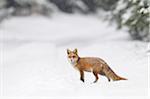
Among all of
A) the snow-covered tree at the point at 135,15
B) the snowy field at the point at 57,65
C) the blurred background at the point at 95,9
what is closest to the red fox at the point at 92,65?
the snowy field at the point at 57,65

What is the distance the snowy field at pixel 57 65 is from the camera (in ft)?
33.8

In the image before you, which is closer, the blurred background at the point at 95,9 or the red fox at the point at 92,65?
the red fox at the point at 92,65

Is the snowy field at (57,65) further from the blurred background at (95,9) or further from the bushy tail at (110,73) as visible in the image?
the blurred background at (95,9)

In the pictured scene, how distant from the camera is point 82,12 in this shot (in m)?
38.2

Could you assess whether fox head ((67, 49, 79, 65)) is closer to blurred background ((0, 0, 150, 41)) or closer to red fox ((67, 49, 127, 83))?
red fox ((67, 49, 127, 83))

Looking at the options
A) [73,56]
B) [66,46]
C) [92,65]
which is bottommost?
[92,65]

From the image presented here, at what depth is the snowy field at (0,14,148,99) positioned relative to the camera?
10.3m

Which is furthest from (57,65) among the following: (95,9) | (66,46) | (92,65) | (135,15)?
(95,9)

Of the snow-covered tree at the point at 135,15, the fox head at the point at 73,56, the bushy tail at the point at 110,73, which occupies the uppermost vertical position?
the snow-covered tree at the point at 135,15

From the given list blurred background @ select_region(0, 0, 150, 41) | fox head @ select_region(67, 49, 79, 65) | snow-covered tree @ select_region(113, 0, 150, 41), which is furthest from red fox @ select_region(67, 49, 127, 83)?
blurred background @ select_region(0, 0, 150, 41)

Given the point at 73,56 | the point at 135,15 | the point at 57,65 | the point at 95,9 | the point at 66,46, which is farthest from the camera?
the point at 95,9

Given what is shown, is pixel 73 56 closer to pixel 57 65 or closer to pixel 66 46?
pixel 57 65

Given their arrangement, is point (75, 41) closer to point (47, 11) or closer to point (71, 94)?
point (47, 11)

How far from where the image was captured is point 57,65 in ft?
49.1
